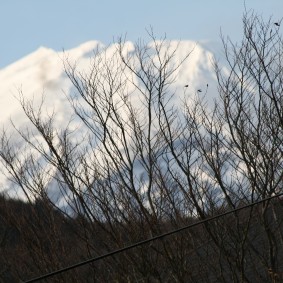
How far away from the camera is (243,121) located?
37.6 feet

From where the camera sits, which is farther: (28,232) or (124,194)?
(28,232)

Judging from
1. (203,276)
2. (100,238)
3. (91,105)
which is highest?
(91,105)

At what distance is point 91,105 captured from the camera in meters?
10.7

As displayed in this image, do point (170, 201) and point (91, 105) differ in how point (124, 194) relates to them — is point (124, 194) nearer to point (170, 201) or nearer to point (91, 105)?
point (170, 201)

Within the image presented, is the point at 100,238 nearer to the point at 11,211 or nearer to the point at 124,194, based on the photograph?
the point at 124,194

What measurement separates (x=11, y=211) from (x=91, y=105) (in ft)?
9.38

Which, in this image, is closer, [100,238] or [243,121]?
[100,238]

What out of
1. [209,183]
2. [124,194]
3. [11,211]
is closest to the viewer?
[124,194]

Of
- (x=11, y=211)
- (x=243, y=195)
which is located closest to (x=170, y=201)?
(x=243, y=195)

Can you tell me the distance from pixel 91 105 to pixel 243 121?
2640mm

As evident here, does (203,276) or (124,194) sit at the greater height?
(124,194)

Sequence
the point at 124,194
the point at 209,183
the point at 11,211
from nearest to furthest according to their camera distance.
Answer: the point at 124,194 < the point at 209,183 < the point at 11,211

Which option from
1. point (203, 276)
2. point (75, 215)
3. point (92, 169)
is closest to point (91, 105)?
point (92, 169)

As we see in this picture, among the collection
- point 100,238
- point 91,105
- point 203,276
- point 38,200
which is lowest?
point 203,276
